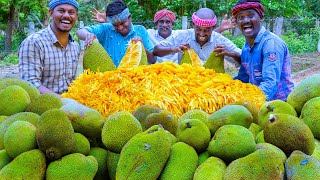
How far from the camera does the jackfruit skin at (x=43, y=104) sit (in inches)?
74.4

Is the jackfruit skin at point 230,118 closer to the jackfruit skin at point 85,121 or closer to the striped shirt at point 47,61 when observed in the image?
the jackfruit skin at point 85,121

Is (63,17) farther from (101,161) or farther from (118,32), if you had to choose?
(101,161)

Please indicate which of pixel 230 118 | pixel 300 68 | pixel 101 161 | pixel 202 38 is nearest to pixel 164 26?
pixel 202 38

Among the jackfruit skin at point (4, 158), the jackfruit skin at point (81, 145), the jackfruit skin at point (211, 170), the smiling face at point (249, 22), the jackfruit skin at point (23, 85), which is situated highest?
the smiling face at point (249, 22)

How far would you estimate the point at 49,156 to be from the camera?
60.4 inches

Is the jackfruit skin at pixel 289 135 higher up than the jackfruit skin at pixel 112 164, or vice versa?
the jackfruit skin at pixel 289 135

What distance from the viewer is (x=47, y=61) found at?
3.39 meters

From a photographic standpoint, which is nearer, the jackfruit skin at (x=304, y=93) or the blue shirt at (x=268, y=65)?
the jackfruit skin at (x=304, y=93)

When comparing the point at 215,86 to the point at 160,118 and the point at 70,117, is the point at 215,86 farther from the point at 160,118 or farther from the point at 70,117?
the point at 70,117

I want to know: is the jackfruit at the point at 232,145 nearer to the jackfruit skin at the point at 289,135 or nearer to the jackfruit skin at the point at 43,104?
the jackfruit skin at the point at 289,135

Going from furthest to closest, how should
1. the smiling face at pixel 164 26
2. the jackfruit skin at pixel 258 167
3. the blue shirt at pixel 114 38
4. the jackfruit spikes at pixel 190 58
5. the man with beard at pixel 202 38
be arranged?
the smiling face at pixel 164 26 < the blue shirt at pixel 114 38 < the man with beard at pixel 202 38 < the jackfruit spikes at pixel 190 58 < the jackfruit skin at pixel 258 167

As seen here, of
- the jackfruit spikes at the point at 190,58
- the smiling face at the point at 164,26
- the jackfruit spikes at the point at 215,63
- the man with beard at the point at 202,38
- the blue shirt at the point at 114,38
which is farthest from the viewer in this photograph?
the smiling face at the point at 164,26

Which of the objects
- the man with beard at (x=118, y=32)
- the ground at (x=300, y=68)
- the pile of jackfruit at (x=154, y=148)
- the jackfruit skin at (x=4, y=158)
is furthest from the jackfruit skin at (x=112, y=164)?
the ground at (x=300, y=68)

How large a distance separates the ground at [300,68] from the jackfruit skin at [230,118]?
8943 mm
